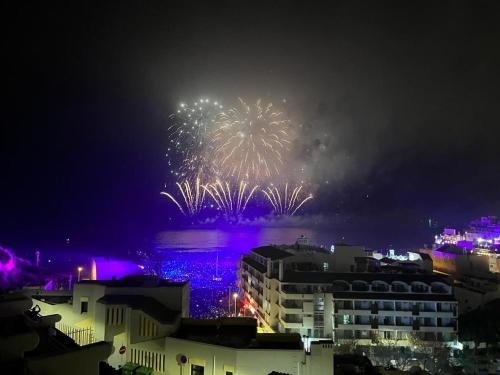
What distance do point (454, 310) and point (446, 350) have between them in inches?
88.0

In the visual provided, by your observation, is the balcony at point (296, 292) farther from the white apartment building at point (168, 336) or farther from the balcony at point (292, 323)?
the white apartment building at point (168, 336)

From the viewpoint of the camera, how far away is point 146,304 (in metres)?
12.9

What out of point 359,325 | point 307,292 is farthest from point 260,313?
point 359,325

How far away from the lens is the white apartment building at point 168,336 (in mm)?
11250

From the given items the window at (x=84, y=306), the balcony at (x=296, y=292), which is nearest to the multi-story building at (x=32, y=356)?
the window at (x=84, y=306)

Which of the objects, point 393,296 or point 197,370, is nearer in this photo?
point 197,370

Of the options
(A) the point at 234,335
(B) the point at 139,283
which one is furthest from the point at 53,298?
(A) the point at 234,335

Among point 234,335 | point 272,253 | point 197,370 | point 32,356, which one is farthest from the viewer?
point 272,253

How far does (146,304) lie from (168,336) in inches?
53.4

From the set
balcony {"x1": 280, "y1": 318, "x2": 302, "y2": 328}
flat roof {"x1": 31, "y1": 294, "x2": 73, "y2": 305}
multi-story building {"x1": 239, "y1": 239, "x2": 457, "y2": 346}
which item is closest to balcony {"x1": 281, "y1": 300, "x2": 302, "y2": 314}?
multi-story building {"x1": 239, "y1": 239, "x2": 457, "y2": 346}

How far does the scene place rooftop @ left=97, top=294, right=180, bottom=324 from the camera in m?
12.4

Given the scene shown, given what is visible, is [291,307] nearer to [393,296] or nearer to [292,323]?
[292,323]

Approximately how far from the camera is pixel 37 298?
14617mm

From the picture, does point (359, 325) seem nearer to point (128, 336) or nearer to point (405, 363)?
point (405, 363)
